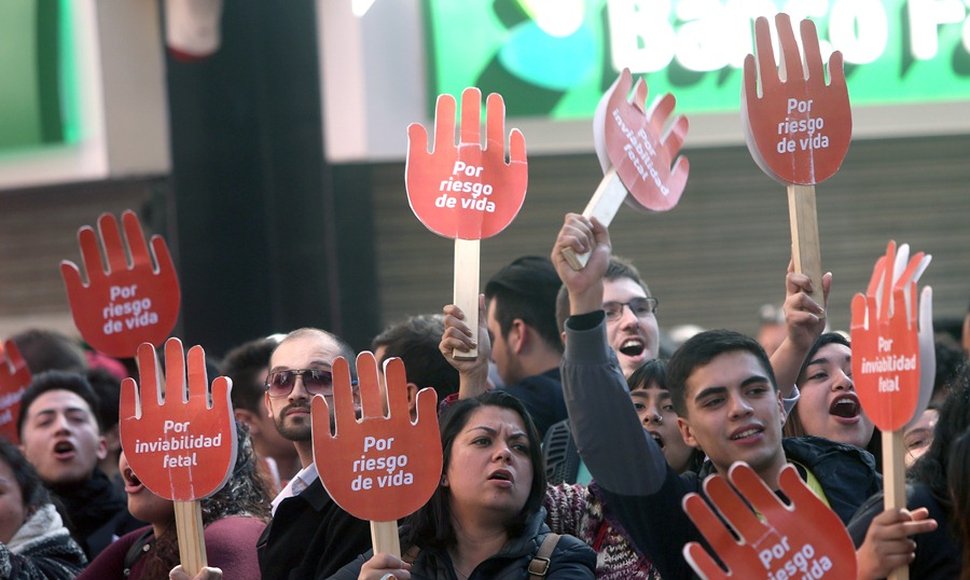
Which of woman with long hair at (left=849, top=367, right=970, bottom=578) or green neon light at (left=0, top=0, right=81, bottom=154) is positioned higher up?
green neon light at (left=0, top=0, right=81, bottom=154)

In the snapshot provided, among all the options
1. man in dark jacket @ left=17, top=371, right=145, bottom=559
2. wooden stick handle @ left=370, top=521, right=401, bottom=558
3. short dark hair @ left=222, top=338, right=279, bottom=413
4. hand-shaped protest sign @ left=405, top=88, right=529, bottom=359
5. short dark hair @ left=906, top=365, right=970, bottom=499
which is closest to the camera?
short dark hair @ left=906, top=365, right=970, bottom=499

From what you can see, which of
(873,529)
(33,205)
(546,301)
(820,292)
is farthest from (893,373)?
(33,205)

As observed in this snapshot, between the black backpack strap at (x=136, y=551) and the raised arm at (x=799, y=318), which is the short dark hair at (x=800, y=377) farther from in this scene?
the black backpack strap at (x=136, y=551)

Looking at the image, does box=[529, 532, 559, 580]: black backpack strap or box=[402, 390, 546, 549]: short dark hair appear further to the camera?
box=[402, 390, 546, 549]: short dark hair

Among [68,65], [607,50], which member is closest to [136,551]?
[607,50]

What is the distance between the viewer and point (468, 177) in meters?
4.20

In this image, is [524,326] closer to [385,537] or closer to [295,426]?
[295,426]

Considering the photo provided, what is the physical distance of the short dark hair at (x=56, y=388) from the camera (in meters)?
5.66

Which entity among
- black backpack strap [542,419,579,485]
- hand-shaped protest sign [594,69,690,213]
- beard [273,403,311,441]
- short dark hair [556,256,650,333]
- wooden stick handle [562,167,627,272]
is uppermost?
hand-shaped protest sign [594,69,690,213]

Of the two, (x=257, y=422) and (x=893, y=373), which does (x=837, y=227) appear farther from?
(x=893, y=373)

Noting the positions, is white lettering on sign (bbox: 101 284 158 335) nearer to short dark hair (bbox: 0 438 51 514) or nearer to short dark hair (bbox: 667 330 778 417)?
short dark hair (bbox: 0 438 51 514)

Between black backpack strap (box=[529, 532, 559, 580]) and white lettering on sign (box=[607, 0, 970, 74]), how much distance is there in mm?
5046

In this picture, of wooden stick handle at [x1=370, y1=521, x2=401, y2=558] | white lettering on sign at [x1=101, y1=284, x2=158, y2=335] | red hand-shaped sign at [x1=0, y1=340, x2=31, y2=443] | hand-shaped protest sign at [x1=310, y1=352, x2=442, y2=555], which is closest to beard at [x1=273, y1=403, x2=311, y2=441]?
hand-shaped protest sign at [x1=310, y1=352, x2=442, y2=555]

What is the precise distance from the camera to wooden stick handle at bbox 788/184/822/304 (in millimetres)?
3809
